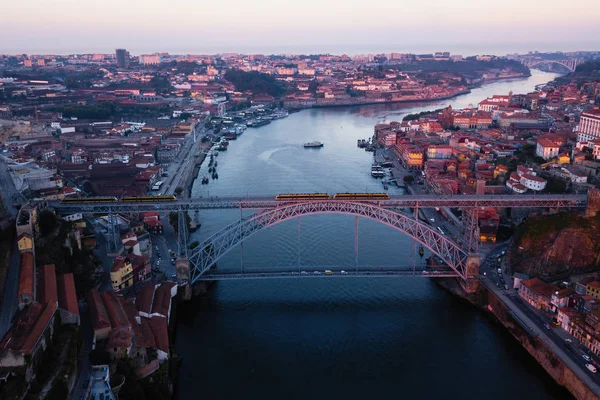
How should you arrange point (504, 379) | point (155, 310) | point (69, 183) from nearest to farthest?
point (504, 379), point (155, 310), point (69, 183)

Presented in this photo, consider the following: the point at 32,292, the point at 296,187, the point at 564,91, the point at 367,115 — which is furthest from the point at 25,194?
the point at 564,91

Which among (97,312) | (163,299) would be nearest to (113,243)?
(163,299)

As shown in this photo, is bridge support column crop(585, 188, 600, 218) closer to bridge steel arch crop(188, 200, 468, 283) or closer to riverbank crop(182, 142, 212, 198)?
bridge steel arch crop(188, 200, 468, 283)

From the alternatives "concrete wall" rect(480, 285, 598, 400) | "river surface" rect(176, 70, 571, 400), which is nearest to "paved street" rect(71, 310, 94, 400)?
"river surface" rect(176, 70, 571, 400)

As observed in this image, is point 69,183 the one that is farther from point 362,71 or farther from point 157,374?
point 362,71

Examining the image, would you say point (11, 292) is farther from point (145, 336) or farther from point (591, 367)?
point (591, 367)

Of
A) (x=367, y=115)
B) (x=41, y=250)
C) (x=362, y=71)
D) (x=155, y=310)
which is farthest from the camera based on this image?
(x=362, y=71)

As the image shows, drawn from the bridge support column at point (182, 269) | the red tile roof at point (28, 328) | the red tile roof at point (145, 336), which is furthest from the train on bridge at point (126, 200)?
the red tile roof at point (28, 328)

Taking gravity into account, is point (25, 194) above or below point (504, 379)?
above

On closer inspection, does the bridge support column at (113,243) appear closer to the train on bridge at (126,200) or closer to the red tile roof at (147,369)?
the train on bridge at (126,200)
